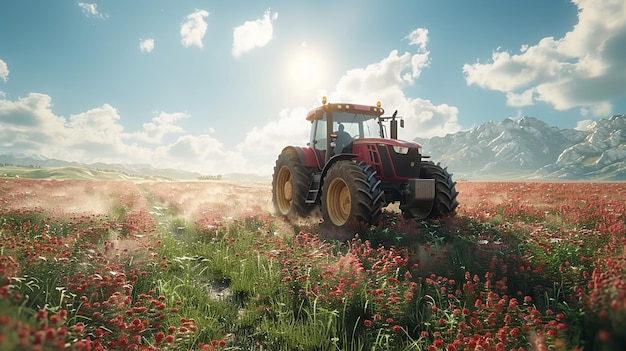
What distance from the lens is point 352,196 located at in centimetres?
684

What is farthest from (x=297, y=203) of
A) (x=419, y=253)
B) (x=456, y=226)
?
(x=419, y=253)

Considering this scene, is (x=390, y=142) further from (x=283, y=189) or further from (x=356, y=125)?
(x=283, y=189)

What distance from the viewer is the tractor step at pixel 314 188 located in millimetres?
8596

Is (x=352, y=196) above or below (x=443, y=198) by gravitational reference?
above

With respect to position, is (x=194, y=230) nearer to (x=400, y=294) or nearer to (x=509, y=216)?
(x=400, y=294)

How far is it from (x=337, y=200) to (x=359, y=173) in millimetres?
1219

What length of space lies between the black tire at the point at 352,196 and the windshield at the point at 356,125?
6.27 feet

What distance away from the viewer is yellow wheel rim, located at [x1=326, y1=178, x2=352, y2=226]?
7801mm

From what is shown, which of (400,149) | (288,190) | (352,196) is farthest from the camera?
(288,190)

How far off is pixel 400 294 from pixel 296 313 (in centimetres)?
115

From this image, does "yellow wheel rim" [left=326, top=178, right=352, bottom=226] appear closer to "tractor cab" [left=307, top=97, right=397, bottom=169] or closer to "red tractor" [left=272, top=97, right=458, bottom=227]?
"red tractor" [left=272, top=97, right=458, bottom=227]

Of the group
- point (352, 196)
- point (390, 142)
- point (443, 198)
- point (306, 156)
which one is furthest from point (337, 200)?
point (443, 198)

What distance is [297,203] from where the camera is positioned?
9.30m

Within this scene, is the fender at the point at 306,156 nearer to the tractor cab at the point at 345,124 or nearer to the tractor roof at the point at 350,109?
the tractor cab at the point at 345,124
